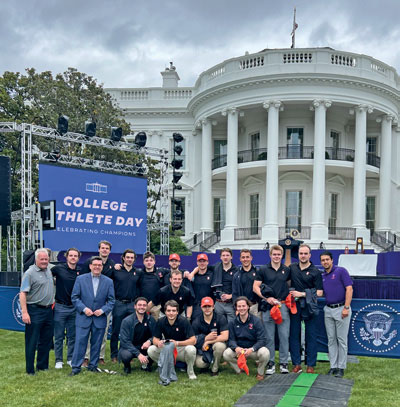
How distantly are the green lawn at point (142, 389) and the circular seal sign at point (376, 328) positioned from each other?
0.39 m

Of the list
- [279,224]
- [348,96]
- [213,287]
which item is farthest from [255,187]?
[213,287]

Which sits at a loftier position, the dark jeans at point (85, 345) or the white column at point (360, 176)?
the white column at point (360, 176)

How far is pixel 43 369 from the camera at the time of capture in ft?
23.7

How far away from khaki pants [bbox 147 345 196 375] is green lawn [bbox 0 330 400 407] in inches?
7.5

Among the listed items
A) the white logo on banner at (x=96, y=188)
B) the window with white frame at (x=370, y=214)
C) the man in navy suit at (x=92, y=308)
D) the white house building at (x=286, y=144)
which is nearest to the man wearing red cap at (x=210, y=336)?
the man in navy suit at (x=92, y=308)

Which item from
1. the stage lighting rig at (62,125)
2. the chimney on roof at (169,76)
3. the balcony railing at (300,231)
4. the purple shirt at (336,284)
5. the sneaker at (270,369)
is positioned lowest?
the sneaker at (270,369)

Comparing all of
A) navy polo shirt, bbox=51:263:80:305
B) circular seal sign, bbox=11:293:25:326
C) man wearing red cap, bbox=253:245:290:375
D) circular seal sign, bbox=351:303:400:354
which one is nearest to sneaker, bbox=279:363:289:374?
man wearing red cap, bbox=253:245:290:375

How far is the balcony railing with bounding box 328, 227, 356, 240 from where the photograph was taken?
24.9 meters

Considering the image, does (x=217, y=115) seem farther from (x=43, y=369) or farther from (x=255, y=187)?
(x=43, y=369)

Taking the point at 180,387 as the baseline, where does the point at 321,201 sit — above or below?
above

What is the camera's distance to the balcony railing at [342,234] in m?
24.9

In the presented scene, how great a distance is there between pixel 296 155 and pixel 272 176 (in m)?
2.85

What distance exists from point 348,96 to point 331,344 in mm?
20360

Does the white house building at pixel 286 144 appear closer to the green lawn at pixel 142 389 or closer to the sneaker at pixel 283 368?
the sneaker at pixel 283 368
